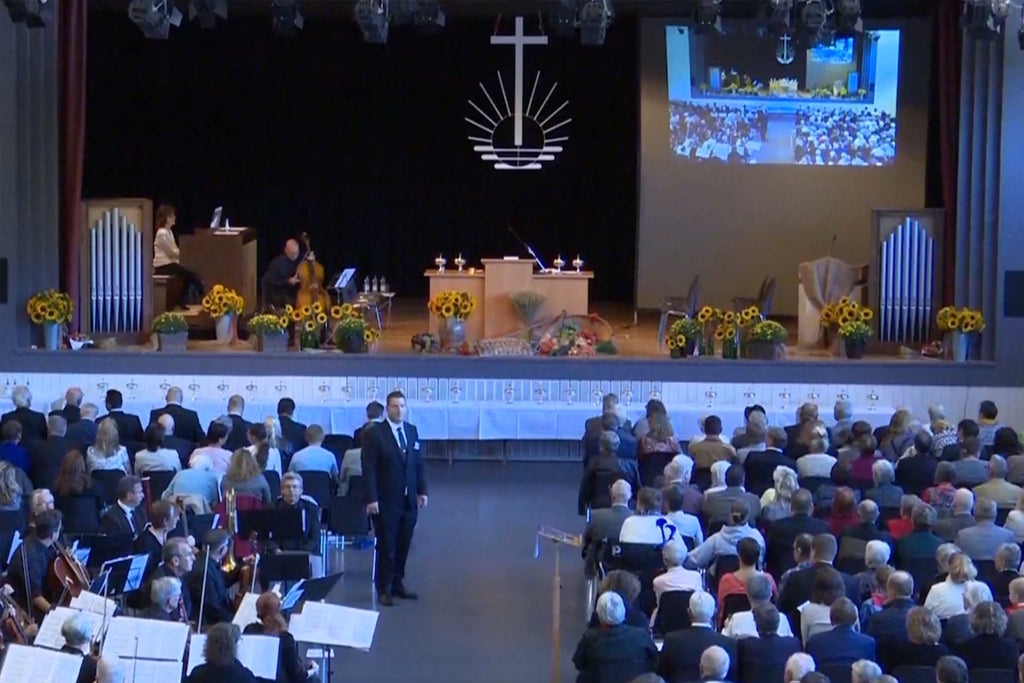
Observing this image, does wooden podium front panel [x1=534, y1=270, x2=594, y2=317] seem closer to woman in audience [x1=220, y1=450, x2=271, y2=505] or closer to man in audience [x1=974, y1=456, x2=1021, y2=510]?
man in audience [x1=974, y1=456, x2=1021, y2=510]

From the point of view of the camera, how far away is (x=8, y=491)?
11.4 m

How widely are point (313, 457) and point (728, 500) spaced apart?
323cm

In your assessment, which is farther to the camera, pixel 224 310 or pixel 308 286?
pixel 308 286

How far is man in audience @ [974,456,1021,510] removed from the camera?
1216 centimetres

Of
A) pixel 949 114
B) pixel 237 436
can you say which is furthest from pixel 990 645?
pixel 949 114

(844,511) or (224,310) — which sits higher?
(224,310)

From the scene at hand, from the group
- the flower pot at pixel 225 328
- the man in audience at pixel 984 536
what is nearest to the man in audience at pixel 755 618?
the man in audience at pixel 984 536

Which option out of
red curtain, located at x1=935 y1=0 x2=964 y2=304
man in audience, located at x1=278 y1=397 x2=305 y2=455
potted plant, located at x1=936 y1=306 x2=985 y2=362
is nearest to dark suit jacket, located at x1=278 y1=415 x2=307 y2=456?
man in audience, located at x1=278 y1=397 x2=305 y2=455

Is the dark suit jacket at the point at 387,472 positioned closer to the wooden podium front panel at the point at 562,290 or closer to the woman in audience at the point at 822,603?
the woman in audience at the point at 822,603

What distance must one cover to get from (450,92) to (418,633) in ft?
47.9

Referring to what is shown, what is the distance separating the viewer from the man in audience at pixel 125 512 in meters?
10.9

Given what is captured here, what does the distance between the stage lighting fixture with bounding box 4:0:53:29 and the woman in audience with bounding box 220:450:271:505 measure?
6.00 meters

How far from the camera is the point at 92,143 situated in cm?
2511

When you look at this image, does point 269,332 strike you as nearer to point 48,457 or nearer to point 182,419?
point 182,419
